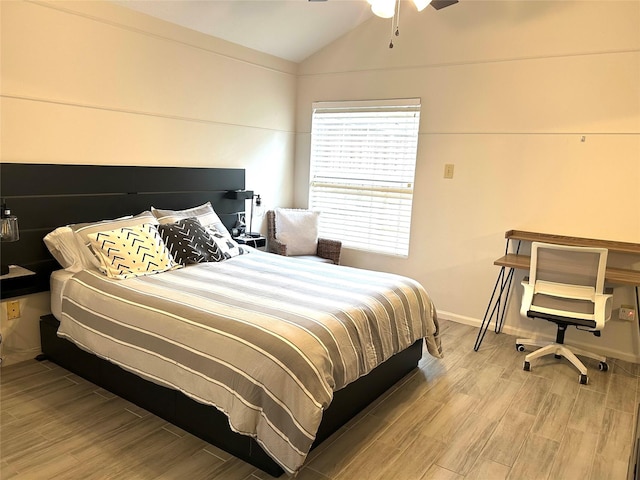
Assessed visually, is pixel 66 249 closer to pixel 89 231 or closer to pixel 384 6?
pixel 89 231

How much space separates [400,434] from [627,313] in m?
2.32

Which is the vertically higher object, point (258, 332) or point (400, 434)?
point (258, 332)

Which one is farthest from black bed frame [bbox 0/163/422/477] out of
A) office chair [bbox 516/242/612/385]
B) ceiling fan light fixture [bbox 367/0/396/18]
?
ceiling fan light fixture [bbox 367/0/396/18]

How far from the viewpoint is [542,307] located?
340 centimetres

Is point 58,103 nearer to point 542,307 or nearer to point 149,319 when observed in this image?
point 149,319

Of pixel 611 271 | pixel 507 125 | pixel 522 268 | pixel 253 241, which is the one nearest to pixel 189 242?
pixel 253 241

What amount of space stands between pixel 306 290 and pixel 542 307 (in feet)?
5.88

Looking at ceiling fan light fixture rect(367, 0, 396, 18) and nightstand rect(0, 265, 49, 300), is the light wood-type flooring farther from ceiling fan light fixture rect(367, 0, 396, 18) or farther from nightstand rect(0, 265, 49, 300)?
ceiling fan light fixture rect(367, 0, 396, 18)

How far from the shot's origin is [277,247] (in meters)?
4.83

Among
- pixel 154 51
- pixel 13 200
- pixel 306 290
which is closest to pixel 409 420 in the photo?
pixel 306 290

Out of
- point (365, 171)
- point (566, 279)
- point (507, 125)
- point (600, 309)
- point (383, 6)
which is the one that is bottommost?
point (600, 309)

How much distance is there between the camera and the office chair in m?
3.17

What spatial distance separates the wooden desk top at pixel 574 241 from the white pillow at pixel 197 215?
2.50 meters

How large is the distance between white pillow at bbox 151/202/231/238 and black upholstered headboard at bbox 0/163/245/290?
15 cm
